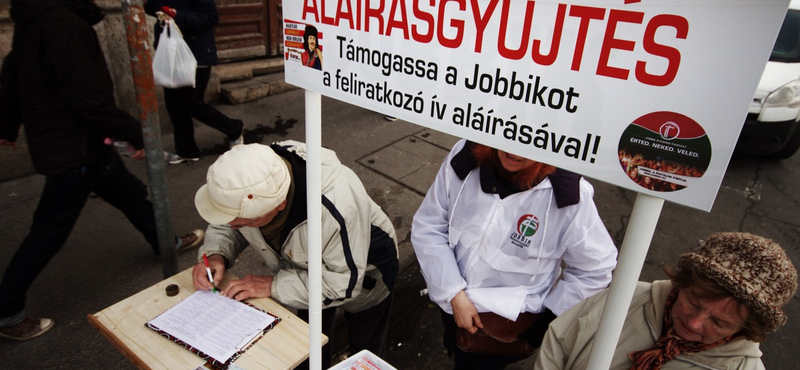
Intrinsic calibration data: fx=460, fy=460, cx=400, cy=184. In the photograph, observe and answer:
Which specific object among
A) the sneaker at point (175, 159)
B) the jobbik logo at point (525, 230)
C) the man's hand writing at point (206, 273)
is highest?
the jobbik logo at point (525, 230)

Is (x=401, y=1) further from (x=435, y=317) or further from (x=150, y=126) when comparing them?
(x=435, y=317)

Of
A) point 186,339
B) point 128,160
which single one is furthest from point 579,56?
point 128,160

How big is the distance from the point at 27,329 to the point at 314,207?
2.54m

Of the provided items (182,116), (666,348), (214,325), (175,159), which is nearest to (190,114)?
(182,116)

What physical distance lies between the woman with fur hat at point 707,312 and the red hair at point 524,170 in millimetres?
476

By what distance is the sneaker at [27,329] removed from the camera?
2.62 meters

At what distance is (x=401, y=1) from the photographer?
2.79 ft

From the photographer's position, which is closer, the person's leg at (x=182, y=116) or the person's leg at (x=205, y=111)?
the person's leg at (x=182, y=116)

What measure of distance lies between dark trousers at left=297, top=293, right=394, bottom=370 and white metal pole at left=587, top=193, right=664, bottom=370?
5.24 ft

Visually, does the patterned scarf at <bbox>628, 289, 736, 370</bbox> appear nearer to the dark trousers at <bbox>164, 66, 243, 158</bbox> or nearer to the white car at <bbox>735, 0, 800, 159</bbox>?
the dark trousers at <bbox>164, 66, 243, 158</bbox>

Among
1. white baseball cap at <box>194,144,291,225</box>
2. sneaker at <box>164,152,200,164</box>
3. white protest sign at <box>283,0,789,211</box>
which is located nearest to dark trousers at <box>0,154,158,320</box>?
white baseball cap at <box>194,144,291,225</box>

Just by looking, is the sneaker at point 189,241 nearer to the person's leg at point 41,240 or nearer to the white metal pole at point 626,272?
the person's leg at point 41,240

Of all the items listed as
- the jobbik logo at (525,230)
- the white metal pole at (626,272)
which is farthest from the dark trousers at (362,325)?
the white metal pole at (626,272)

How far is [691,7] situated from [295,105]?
Result: 19.9ft
